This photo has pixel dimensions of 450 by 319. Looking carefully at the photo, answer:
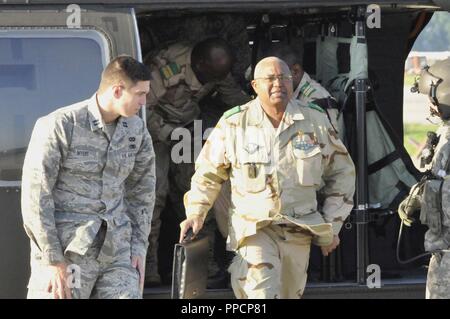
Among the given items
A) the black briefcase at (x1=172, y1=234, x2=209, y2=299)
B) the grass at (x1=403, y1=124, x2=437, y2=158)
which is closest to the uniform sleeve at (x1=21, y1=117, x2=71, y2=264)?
the black briefcase at (x1=172, y1=234, x2=209, y2=299)

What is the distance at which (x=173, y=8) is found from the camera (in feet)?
21.4

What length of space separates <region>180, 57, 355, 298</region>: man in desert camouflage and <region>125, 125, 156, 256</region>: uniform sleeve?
0.50 m

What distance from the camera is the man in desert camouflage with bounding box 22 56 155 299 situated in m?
5.31

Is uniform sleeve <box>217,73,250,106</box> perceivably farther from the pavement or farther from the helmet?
the pavement

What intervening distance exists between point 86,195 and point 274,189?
114 centimetres

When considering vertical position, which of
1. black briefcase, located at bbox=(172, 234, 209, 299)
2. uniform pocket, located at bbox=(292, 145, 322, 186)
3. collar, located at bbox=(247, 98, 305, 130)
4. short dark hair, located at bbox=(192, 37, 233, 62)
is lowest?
black briefcase, located at bbox=(172, 234, 209, 299)

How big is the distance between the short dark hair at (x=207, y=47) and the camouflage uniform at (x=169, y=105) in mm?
52

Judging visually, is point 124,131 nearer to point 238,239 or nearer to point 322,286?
point 238,239

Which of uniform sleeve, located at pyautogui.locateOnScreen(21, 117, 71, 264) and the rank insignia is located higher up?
the rank insignia

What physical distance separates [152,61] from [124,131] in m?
1.92

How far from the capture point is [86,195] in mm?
5441

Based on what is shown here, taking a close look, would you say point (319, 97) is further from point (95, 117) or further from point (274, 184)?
point (95, 117)

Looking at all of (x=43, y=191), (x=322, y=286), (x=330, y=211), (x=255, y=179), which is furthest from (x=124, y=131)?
(x=322, y=286)

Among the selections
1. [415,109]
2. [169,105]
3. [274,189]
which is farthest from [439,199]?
[415,109]
